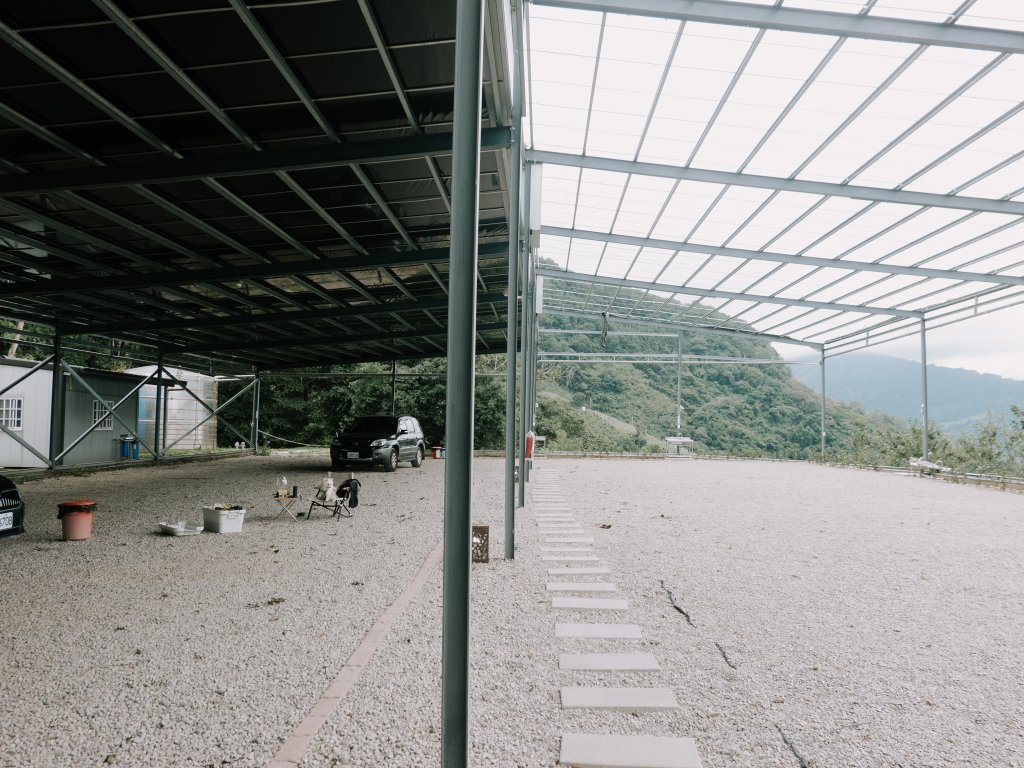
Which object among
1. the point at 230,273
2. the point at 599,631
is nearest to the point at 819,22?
the point at 599,631

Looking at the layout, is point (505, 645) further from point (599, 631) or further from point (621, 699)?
point (621, 699)

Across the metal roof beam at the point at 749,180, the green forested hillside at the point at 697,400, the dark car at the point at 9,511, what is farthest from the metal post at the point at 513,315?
the green forested hillside at the point at 697,400

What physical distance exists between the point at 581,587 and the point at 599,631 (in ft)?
3.65

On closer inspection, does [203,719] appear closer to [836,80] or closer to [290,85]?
[290,85]

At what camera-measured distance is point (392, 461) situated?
17.0 metres

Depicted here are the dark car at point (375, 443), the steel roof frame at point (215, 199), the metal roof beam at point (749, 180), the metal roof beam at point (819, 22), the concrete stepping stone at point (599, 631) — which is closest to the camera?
the concrete stepping stone at point (599, 631)

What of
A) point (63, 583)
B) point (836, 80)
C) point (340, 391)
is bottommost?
point (63, 583)

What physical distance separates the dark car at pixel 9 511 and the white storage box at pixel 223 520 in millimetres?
1917

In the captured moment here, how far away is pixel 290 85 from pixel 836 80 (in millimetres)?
6822

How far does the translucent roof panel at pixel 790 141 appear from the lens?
7.65m

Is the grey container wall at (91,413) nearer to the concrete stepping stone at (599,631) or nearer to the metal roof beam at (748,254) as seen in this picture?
the metal roof beam at (748,254)

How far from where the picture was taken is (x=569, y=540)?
758cm

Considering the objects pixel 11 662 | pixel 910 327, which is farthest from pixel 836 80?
pixel 910 327

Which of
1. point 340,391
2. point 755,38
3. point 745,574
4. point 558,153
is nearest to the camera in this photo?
point 745,574
